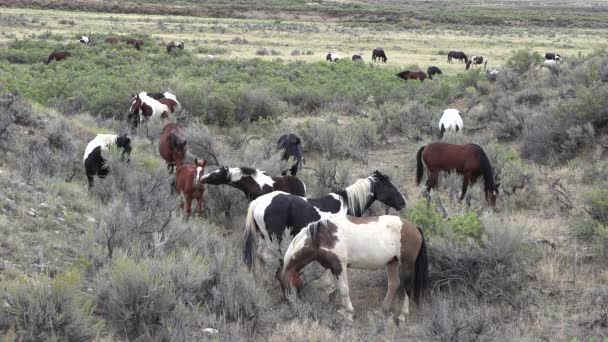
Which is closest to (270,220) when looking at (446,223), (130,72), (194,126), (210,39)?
(446,223)

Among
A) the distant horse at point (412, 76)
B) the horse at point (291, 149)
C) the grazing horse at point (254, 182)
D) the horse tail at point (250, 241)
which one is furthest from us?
the distant horse at point (412, 76)

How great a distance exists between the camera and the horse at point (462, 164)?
10102 millimetres

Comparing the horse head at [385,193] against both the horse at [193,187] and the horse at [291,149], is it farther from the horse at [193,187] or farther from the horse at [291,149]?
the horse at [291,149]

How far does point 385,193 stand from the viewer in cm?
827

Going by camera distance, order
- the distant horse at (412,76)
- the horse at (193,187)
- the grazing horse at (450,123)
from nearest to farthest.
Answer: the horse at (193,187) < the grazing horse at (450,123) < the distant horse at (412,76)

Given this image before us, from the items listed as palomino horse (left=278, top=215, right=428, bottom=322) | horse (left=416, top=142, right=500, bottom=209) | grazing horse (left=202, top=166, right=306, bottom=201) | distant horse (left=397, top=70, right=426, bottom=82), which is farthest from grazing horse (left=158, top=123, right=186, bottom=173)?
distant horse (left=397, top=70, right=426, bottom=82)

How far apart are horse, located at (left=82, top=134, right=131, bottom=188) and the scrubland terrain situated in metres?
0.28

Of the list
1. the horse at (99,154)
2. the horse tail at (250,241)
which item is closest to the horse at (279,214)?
the horse tail at (250,241)

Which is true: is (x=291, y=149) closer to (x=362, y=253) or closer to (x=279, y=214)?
(x=279, y=214)

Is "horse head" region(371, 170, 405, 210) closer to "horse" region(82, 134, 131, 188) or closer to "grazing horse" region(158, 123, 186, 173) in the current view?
"horse" region(82, 134, 131, 188)

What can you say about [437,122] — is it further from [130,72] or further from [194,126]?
[130,72]

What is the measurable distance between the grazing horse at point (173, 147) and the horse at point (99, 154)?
1181mm

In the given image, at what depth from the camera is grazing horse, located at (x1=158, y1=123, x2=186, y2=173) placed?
38.2 ft

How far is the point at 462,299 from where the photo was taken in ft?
22.2
